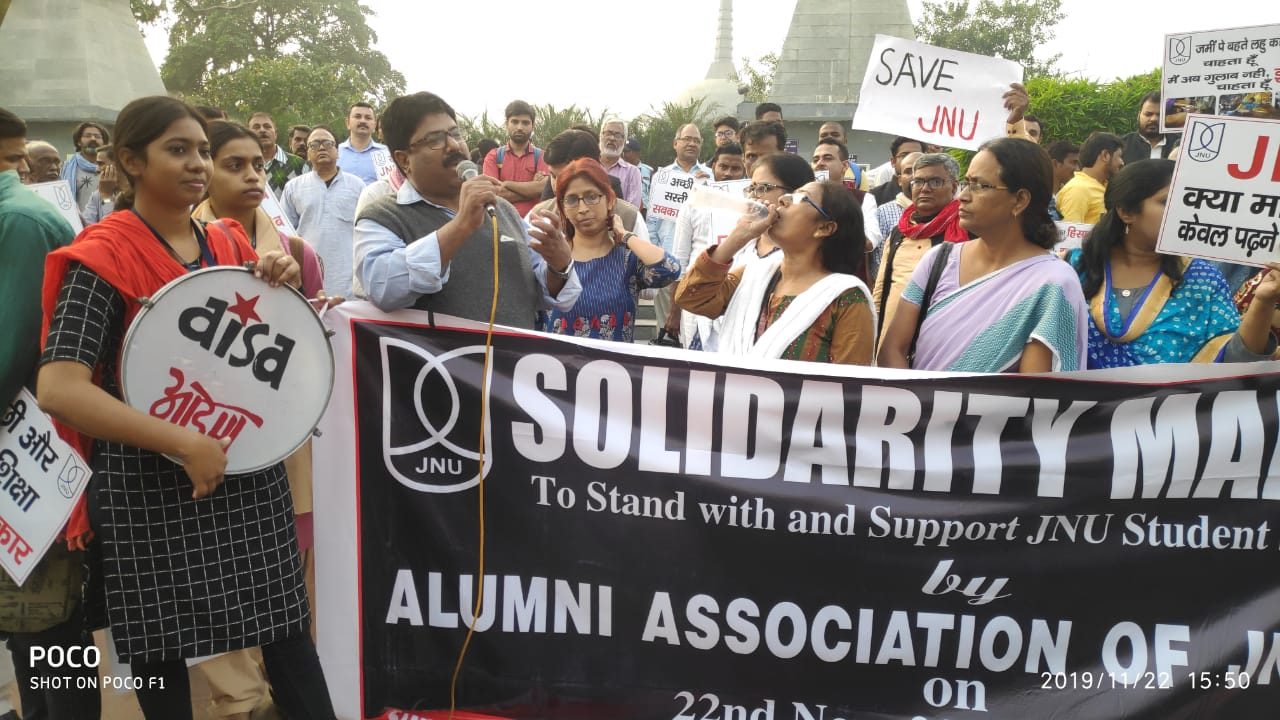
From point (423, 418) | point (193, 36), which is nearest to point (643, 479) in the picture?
point (423, 418)

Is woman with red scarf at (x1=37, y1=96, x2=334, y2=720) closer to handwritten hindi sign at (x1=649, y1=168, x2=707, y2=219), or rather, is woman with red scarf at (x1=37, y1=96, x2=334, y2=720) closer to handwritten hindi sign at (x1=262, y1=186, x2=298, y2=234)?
handwritten hindi sign at (x1=262, y1=186, x2=298, y2=234)

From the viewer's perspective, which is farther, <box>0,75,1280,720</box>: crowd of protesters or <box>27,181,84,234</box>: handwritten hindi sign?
<box>27,181,84,234</box>: handwritten hindi sign

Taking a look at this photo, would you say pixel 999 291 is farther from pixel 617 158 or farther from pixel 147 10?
pixel 147 10

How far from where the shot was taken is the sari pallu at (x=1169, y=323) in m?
3.49

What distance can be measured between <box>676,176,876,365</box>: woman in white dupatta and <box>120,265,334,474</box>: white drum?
151 cm

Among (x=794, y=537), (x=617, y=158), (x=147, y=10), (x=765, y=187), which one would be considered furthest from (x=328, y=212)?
(x=147, y=10)

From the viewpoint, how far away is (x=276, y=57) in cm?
4662

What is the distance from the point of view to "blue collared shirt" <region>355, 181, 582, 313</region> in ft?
10.0

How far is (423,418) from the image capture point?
3170mm

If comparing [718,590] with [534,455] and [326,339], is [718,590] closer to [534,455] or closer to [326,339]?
[534,455]

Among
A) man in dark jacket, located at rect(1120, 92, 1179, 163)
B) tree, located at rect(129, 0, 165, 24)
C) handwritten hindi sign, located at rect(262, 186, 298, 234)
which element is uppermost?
tree, located at rect(129, 0, 165, 24)

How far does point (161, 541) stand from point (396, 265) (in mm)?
1038

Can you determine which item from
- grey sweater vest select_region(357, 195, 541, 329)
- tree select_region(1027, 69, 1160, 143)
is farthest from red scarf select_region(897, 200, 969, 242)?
tree select_region(1027, 69, 1160, 143)
